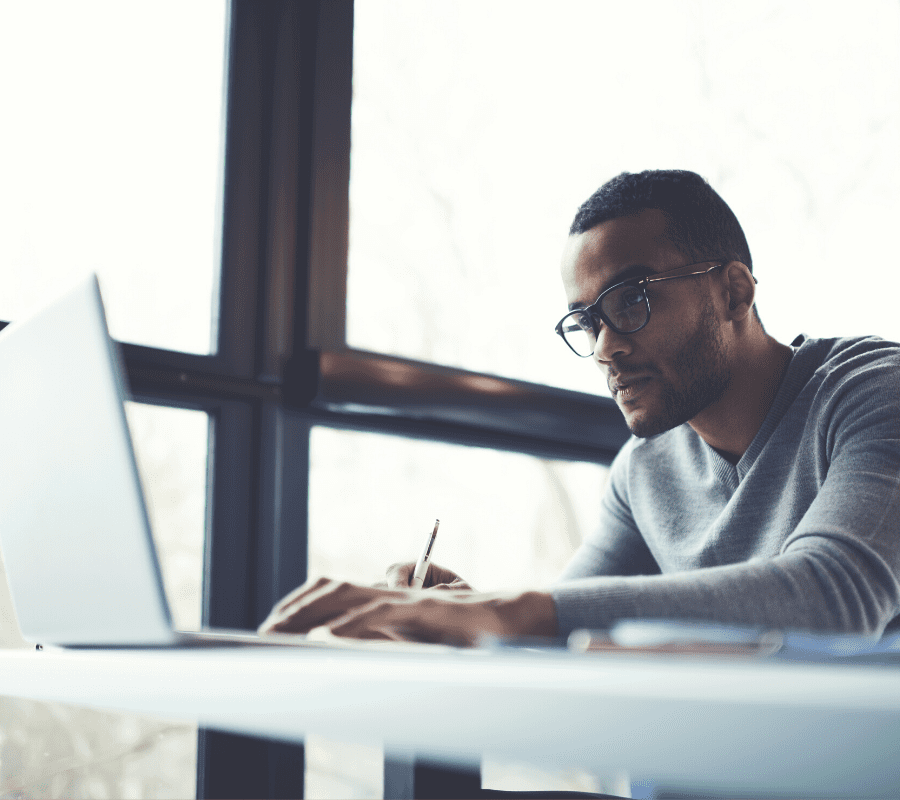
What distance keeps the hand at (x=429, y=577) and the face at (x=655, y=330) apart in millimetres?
412

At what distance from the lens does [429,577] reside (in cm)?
115

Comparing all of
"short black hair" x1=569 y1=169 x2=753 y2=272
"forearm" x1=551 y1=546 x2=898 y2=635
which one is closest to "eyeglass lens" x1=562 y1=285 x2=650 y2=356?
"short black hair" x1=569 y1=169 x2=753 y2=272

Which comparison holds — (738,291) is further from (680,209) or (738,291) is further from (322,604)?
(322,604)

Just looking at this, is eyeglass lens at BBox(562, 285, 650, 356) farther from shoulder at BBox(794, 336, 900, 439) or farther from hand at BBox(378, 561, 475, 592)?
hand at BBox(378, 561, 475, 592)

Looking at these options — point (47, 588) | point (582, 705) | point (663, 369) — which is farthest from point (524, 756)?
point (663, 369)

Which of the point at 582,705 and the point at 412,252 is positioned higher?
the point at 412,252

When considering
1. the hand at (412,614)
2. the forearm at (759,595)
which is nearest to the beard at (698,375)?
the forearm at (759,595)

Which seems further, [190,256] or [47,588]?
[190,256]

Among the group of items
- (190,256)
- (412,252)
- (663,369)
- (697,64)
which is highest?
(697,64)

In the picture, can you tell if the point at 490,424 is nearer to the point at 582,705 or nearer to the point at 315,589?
the point at 315,589

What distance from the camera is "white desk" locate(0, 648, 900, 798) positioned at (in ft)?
0.82

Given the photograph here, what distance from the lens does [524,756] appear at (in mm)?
301

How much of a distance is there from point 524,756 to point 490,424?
4.78 feet

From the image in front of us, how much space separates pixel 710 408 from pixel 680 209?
1.07 feet
